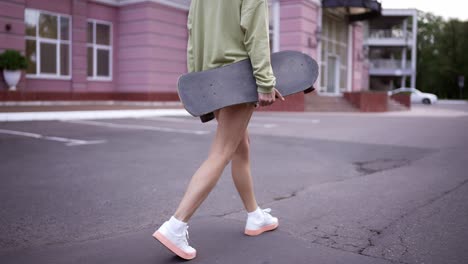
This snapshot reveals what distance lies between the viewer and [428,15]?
2694 inches

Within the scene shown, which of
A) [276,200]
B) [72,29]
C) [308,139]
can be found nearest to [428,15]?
[72,29]

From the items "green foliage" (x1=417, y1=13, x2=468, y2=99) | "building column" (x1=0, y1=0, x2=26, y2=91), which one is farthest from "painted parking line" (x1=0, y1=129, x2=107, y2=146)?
"green foliage" (x1=417, y1=13, x2=468, y2=99)

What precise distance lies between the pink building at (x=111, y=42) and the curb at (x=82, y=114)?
2.72 m

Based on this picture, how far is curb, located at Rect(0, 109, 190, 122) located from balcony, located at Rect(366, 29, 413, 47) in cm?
4079

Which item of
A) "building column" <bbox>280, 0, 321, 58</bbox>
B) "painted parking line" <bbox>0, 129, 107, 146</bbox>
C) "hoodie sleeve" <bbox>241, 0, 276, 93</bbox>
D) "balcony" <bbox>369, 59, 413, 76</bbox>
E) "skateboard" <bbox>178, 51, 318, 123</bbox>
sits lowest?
"painted parking line" <bbox>0, 129, 107, 146</bbox>

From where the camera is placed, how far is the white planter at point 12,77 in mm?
14758

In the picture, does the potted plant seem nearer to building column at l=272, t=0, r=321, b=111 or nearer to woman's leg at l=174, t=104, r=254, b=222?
building column at l=272, t=0, r=321, b=111

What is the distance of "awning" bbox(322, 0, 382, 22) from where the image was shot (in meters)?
22.2

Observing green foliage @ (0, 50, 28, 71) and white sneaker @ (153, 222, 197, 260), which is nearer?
white sneaker @ (153, 222, 197, 260)

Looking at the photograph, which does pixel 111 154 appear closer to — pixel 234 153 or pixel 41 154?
pixel 41 154

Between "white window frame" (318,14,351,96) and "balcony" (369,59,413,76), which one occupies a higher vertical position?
"balcony" (369,59,413,76)

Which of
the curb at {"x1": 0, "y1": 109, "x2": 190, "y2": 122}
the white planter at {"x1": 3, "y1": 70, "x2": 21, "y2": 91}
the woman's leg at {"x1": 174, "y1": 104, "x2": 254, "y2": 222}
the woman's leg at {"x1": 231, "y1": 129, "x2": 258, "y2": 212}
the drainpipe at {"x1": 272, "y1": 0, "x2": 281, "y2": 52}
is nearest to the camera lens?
the woman's leg at {"x1": 174, "y1": 104, "x2": 254, "y2": 222}

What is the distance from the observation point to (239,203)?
13.0ft

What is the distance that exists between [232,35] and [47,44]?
16.2 meters
